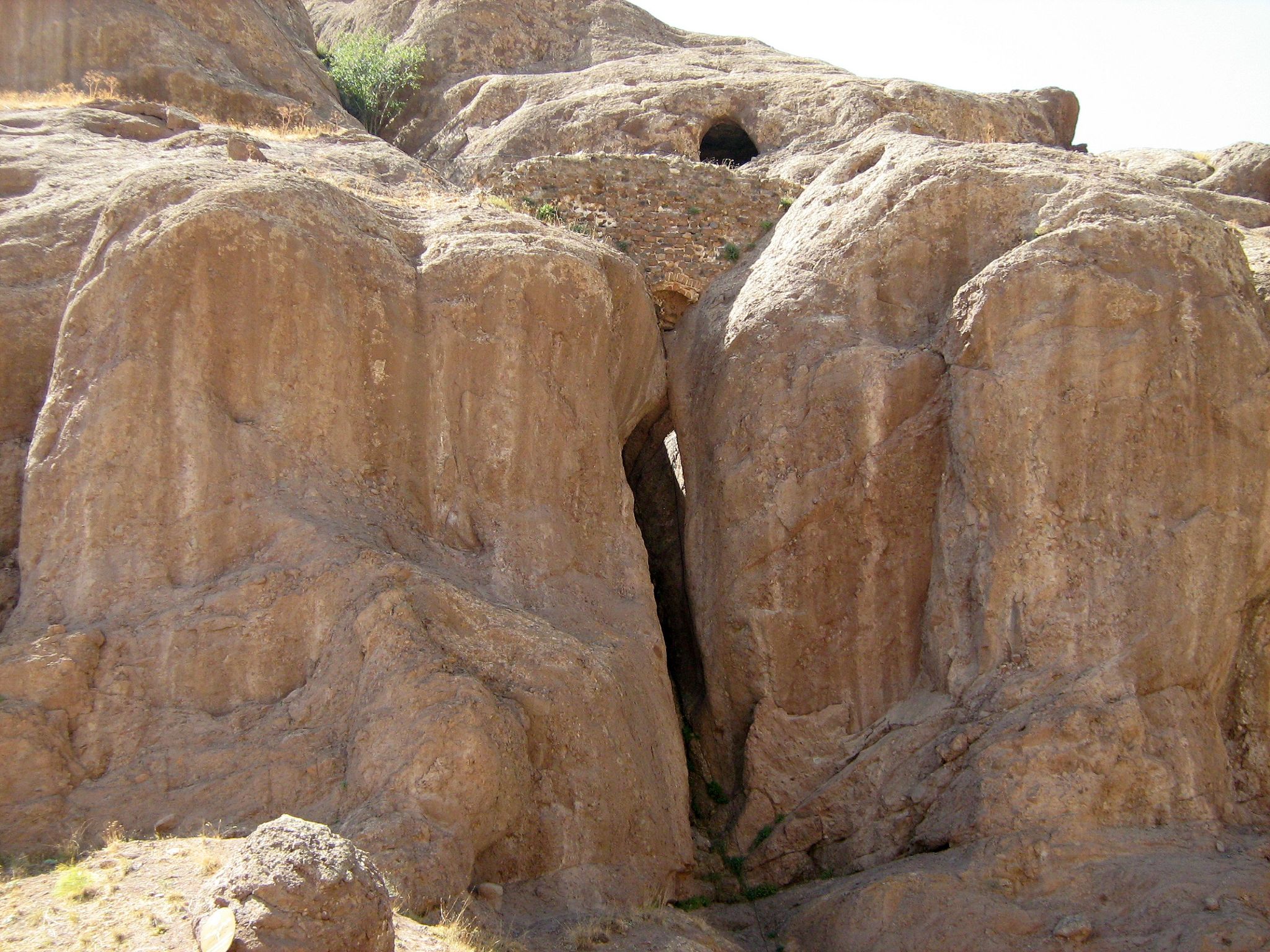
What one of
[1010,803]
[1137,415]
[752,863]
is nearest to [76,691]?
[752,863]

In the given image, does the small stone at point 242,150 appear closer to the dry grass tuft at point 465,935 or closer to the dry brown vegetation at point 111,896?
the dry brown vegetation at point 111,896

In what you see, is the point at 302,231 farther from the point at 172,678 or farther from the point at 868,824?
the point at 868,824

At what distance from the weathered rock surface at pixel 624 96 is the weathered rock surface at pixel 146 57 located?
3116 mm

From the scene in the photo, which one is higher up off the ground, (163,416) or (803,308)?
(803,308)

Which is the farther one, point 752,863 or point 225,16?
point 225,16

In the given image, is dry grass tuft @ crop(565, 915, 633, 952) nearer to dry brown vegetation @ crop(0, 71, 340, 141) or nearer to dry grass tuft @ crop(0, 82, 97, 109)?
dry brown vegetation @ crop(0, 71, 340, 141)

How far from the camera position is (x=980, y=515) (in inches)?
550

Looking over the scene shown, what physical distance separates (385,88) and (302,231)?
48.3 feet

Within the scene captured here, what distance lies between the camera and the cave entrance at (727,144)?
79.0 ft

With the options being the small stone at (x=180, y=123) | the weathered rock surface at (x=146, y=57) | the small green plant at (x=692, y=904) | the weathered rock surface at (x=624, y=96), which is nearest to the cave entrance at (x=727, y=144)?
the weathered rock surface at (x=624, y=96)

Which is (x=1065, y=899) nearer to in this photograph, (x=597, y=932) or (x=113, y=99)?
(x=597, y=932)

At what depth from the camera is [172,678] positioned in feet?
36.3

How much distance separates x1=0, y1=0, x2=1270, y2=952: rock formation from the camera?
11.0 metres

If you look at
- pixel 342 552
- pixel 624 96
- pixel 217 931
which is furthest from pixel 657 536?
pixel 217 931
